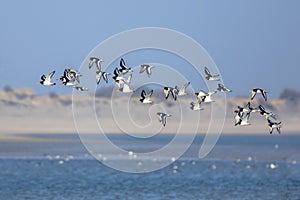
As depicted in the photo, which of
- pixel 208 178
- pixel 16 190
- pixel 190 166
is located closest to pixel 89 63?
pixel 16 190

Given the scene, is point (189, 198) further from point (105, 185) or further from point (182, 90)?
point (182, 90)

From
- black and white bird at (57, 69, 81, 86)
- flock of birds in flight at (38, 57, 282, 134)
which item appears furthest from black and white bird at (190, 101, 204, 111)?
black and white bird at (57, 69, 81, 86)

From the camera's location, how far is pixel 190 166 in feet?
282

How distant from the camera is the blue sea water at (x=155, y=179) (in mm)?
60219

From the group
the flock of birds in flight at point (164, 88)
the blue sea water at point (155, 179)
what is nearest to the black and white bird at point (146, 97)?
the flock of birds in flight at point (164, 88)

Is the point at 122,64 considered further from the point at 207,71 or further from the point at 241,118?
the point at 241,118

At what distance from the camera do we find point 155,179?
242ft

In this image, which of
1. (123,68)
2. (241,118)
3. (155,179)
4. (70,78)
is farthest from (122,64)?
(155,179)

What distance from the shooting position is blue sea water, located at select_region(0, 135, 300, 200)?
60.2 m

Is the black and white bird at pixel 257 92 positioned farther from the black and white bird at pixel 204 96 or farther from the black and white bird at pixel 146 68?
the black and white bird at pixel 146 68

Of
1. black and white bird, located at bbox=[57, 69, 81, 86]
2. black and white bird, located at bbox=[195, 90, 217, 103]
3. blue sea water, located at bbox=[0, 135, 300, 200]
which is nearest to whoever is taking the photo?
black and white bird, located at bbox=[57, 69, 81, 86]

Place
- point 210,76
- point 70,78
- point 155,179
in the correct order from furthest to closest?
point 155,179 < point 210,76 < point 70,78

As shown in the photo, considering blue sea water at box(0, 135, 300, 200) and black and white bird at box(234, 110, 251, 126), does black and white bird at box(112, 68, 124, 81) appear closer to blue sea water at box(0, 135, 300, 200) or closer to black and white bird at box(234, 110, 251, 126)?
black and white bird at box(234, 110, 251, 126)

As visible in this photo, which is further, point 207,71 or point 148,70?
point 207,71
